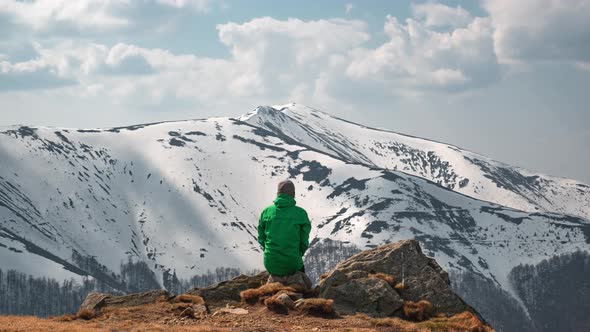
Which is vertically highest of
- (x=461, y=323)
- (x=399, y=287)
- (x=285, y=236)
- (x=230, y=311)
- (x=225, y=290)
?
(x=285, y=236)

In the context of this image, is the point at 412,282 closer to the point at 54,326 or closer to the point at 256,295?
the point at 256,295

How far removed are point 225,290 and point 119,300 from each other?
14.2 ft

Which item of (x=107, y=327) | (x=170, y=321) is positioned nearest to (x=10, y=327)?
(x=107, y=327)

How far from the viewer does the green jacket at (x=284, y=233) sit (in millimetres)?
24953

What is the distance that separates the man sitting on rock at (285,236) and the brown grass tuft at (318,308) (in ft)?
8.03

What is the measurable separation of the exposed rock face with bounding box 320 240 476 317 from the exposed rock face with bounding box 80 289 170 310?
684cm

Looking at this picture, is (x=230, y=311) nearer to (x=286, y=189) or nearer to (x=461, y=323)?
(x=286, y=189)

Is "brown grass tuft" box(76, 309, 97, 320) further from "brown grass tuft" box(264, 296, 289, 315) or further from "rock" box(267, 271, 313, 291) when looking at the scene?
"rock" box(267, 271, 313, 291)

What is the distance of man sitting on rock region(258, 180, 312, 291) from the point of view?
24969mm

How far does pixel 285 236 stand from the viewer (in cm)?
2495

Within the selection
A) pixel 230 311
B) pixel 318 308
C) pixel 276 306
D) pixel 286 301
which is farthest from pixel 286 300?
pixel 230 311

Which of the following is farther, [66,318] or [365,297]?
[365,297]

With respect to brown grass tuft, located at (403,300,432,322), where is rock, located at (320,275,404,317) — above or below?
above

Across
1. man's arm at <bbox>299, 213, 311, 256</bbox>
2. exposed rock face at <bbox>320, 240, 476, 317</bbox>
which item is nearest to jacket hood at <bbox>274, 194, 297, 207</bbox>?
man's arm at <bbox>299, 213, 311, 256</bbox>
